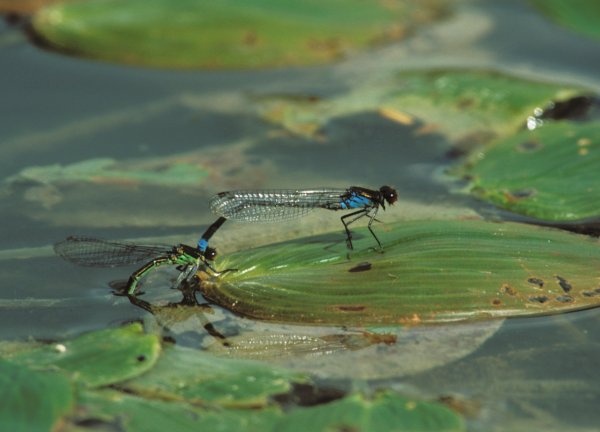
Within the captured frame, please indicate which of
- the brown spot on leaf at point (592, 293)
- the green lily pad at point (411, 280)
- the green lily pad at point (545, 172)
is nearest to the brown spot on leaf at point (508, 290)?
the green lily pad at point (411, 280)

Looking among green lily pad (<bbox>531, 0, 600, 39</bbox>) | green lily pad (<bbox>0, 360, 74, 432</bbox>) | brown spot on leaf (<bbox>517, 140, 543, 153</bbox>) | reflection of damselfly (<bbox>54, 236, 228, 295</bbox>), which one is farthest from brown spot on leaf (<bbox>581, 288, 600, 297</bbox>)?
green lily pad (<bbox>531, 0, 600, 39</bbox>)

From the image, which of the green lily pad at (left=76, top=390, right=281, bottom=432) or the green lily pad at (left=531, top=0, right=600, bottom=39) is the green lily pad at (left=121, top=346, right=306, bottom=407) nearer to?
the green lily pad at (left=76, top=390, right=281, bottom=432)

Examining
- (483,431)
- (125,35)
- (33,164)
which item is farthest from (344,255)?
(125,35)

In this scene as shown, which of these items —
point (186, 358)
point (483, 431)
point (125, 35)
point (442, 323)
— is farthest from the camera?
point (125, 35)

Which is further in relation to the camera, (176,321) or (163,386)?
(176,321)

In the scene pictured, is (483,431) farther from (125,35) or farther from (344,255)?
(125,35)

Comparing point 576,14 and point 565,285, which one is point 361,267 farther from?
point 576,14

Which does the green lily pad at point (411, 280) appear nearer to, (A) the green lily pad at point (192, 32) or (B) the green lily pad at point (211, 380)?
(B) the green lily pad at point (211, 380)

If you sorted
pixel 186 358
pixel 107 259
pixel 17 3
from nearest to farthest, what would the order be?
pixel 186 358 → pixel 107 259 → pixel 17 3
